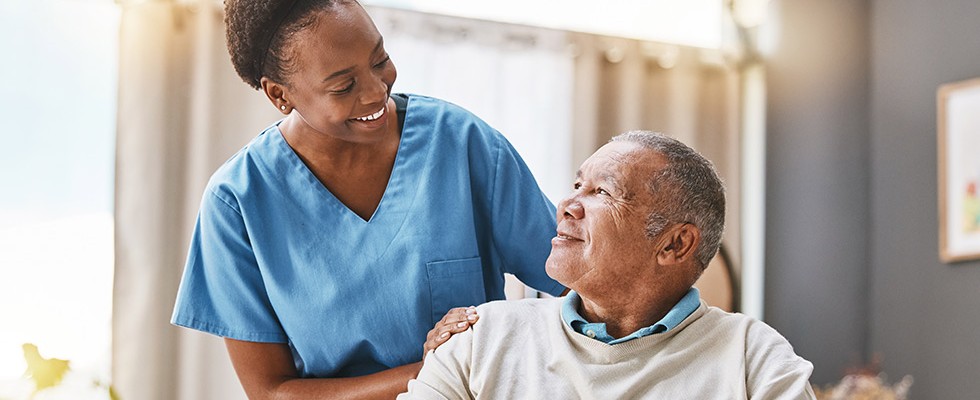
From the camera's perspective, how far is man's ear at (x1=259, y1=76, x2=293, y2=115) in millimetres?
1672

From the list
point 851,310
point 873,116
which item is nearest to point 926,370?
point 851,310

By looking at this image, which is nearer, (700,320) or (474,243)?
(700,320)

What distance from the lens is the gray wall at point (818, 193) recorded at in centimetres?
468

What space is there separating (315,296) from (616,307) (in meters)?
0.47

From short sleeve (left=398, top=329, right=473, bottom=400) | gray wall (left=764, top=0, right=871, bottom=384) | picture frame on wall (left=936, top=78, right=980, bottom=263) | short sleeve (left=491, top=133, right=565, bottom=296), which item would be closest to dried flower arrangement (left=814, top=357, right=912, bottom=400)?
gray wall (left=764, top=0, right=871, bottom=384)

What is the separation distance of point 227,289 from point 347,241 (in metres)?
0.21

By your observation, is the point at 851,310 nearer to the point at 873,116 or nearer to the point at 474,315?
the point at 873,116

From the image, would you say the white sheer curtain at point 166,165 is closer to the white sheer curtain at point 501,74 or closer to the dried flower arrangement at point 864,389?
the white sheer curtain at point 501,74

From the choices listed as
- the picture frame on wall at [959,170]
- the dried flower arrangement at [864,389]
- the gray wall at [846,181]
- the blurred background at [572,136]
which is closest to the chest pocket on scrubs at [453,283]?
the blurred background at [572,136]

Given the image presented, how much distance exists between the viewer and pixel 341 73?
1.61 m

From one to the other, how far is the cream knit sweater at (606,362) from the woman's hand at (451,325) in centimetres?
1

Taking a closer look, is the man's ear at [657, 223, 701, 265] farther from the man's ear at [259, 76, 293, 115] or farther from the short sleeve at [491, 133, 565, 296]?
the man's ear at [259, 76, 293, 115]

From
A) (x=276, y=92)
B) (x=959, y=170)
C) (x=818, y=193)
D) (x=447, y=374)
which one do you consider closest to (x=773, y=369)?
(x=447, y=374)

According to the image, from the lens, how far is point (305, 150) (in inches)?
70.8
